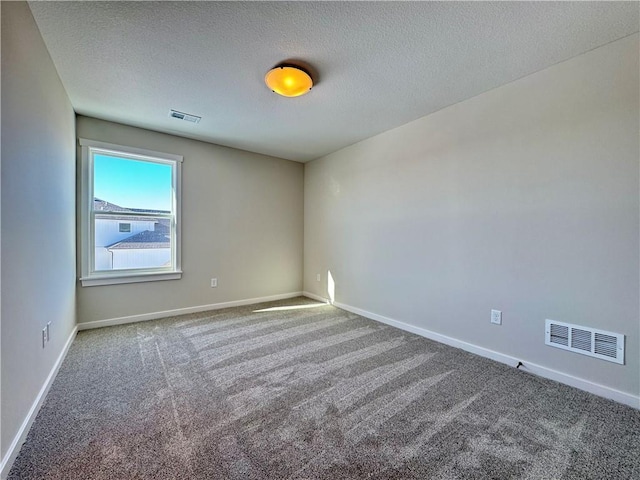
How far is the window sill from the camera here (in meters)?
3.12

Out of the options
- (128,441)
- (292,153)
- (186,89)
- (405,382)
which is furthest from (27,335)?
(292,153)

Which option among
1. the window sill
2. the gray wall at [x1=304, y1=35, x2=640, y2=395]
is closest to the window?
the window sill

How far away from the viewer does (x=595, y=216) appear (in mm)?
1929

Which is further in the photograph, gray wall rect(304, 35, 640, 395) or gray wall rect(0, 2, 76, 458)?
gray wall rect(304, 35, 640, 395)

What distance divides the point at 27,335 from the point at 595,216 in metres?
3.72

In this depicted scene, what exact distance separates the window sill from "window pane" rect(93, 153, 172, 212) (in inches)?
31.8

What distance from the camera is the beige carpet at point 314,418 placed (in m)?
1.32

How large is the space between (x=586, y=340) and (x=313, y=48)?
2.84 metres

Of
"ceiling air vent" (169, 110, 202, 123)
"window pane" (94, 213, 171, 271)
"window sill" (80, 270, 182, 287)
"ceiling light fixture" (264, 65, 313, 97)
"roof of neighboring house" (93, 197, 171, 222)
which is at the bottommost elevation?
"window sill" (80, 270, 182, 287)

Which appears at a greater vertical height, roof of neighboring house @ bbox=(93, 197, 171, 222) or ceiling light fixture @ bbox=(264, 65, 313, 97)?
ceiling light fixture @ bbox=(264, 65, 313, 97)

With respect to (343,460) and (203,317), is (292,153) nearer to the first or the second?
(203,317)

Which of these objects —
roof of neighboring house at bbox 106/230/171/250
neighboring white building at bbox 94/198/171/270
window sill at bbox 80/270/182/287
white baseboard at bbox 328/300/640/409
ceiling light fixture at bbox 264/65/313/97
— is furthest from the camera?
roof of neighboring house at bbox 106/230/171/250

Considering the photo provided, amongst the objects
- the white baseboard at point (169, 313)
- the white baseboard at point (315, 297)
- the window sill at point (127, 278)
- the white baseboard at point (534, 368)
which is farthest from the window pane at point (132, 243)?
the white baseboard at point (534, 368)

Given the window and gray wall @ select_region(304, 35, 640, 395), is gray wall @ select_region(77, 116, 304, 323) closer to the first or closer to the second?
the window
